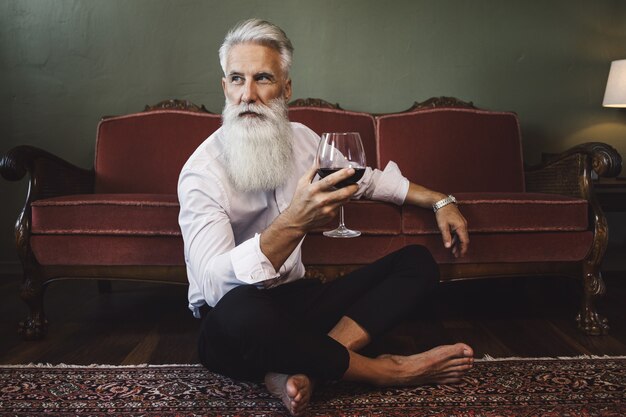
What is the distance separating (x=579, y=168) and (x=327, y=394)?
140cm

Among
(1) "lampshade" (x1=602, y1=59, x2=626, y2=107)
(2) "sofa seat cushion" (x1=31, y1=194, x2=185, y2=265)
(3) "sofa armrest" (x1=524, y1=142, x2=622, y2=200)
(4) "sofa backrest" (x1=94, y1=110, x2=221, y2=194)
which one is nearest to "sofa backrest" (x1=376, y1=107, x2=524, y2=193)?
(3) "sofa armrest" (x1=524, y1=142, x2=622, y2=200)

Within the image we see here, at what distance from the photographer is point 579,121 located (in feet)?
10.4

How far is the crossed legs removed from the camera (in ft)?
4.06

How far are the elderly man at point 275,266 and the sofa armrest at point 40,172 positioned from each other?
90 centimetres

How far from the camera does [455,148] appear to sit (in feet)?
9.27

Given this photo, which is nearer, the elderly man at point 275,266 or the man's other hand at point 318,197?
the man's other hand at point 318,197

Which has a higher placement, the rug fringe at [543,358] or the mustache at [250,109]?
the mustache at [250,109]

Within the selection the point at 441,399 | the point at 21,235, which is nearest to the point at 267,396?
the point at 441,399

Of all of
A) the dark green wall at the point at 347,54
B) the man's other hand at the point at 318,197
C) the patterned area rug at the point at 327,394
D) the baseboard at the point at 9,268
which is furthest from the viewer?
the baseboard at the point at 9,268

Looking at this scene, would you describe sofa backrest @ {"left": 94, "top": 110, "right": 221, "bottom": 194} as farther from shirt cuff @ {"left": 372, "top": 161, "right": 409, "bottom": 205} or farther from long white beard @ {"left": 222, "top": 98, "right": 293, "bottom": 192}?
long white beard @ {"left": 222, "top": 98, "right": 293, "bottom": 192}

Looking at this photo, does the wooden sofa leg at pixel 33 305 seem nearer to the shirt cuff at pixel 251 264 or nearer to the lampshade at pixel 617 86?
the shirt cuff at pixel 251 264

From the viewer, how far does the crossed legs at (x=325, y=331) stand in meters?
1.24

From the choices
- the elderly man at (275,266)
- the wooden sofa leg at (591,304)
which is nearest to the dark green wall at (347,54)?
the wooden sofa leg at (591,304)

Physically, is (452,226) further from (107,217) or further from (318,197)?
(107,217)
